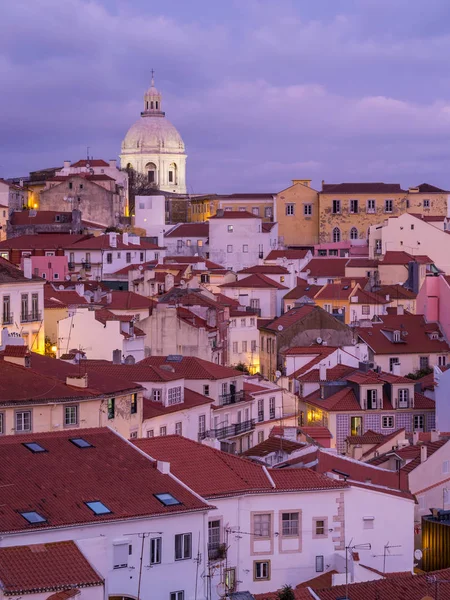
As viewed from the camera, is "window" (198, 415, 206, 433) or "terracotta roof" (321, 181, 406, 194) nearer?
"window" (198, 415, 206, 433)

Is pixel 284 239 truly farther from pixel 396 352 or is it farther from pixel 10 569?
pixel 10 569

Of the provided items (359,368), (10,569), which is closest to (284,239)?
(359,368)

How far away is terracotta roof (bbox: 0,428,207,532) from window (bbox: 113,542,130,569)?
0.46 meters

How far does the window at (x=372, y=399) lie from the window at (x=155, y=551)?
27.5m

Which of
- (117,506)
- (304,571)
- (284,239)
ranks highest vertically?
(284,239)

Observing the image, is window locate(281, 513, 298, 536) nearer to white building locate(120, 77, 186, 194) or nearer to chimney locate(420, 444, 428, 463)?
chimney locate(420, 444, 428, 463)

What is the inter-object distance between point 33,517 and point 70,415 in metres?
10.3

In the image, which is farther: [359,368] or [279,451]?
[359,368]

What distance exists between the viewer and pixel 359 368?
55.8 meters

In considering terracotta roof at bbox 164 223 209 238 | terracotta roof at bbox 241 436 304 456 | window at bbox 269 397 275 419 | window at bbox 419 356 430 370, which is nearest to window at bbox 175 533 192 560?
terracotta roof at bbox 241 436 304 456

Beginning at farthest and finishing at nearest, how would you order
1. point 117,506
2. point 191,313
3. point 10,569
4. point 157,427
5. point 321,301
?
1. point 321,301
2. point 191,313
3. point 157,427
4. point 117,506
5. point 10,569

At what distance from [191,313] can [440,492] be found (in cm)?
2563

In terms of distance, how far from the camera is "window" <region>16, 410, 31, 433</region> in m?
33.5

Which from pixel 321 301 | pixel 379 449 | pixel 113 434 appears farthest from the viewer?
pixel 321 301
